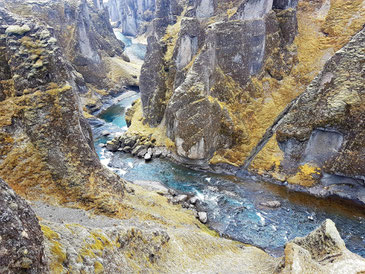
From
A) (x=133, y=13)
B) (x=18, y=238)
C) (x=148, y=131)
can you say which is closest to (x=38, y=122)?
(x=18, y=238)

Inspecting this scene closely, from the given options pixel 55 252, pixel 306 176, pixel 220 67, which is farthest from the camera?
pixel 220 67

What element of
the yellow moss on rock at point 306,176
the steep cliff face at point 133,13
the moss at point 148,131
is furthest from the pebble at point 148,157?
the steep cliff face at point 133,13

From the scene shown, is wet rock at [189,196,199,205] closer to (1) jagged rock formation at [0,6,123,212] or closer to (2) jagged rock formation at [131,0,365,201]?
(2) jagged rock formation at [131,0,365,201]

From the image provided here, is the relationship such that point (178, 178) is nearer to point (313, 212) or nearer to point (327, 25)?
point (313, 212)

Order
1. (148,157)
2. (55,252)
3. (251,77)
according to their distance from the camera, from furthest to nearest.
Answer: (148,157) < (251,77) < (55,252)

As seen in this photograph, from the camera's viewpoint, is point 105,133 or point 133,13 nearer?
point 105,133

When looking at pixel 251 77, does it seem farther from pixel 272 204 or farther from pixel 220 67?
pixel 272 204

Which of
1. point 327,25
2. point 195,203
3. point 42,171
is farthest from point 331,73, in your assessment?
point 42,171
